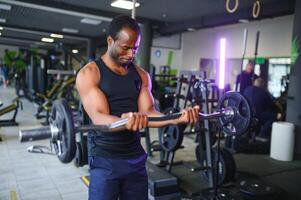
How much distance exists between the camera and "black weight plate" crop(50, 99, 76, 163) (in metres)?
1.16

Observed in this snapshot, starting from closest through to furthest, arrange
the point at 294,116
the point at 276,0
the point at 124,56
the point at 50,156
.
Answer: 1. the point at 124,56
2. the point at 50,156
3. the point at 294,116
4. the point at 276,0

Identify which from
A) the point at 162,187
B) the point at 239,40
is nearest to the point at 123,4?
the point at 239,40

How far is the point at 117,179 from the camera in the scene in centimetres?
131

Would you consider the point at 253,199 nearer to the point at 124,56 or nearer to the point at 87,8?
the point at 124,56

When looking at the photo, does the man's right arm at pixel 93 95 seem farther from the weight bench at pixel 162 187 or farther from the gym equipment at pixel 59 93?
the gym equipment at pixel 59 93

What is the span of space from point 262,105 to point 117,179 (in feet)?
13.9

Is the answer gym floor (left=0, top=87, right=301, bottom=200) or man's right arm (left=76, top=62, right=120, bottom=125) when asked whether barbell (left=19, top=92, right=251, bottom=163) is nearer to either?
man's right arm (left=76, top=62, right=120, bottom=125)

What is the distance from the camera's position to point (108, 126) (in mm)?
1138

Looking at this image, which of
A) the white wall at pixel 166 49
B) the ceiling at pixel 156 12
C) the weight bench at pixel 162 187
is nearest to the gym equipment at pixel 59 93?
the ceiling at pixel 156 12

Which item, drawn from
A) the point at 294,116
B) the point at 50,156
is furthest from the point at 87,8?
the point at 294,116

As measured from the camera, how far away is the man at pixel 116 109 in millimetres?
1241

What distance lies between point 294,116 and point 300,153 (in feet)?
1.93

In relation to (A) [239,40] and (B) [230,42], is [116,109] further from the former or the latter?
(B) [230,42]

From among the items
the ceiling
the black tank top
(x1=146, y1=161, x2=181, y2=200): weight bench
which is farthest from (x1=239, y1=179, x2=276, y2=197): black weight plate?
the ceiling
